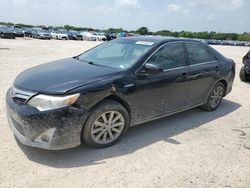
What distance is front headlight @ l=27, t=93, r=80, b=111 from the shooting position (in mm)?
3338

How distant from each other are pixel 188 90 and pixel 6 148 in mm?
3216

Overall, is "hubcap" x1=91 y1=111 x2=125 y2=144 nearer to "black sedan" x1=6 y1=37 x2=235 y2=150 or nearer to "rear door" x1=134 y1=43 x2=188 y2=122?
"black sedan" x1=6 y1=37 x2=235 y2=150

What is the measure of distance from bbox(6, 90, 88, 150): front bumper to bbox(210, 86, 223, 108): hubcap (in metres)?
3.41

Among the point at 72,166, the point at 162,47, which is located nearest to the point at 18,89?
the point at 72,166

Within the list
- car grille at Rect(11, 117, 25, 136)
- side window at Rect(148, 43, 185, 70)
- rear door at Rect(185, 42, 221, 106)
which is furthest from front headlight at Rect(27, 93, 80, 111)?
rear door at Rect(185, 42, 221, 106)

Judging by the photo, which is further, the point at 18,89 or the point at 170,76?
the point at 170,76

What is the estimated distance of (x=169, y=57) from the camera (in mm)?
4742

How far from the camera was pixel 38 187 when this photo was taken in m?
3.00

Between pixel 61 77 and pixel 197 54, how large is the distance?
289 cm

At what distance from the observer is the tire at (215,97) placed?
5.85m

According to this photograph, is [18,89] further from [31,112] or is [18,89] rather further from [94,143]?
[94,143]

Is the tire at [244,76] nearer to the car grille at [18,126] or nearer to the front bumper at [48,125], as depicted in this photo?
the front bumper at [48,125]

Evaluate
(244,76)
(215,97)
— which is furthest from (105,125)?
(244,76)

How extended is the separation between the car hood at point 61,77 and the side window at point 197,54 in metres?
1.79
